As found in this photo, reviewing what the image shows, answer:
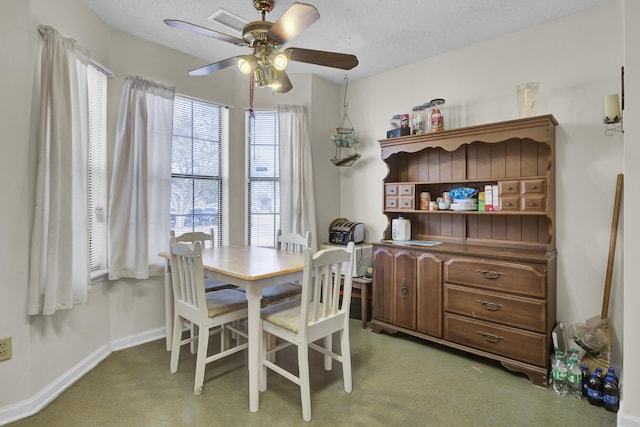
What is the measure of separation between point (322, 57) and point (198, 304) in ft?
5.73

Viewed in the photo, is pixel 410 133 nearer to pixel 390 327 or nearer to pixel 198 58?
pixel 390 327

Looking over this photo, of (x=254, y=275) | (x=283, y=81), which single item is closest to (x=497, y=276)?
(x=254, y=275)

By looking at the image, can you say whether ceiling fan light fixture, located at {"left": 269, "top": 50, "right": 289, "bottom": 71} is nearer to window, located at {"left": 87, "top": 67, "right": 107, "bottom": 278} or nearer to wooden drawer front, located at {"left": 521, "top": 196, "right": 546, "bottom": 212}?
window, located at {"left": 87, "top": 67, "right": 107, "bottom": 278}

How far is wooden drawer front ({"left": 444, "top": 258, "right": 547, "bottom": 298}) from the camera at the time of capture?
7.53 feet

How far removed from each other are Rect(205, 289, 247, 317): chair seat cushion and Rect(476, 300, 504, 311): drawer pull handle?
5.80ft

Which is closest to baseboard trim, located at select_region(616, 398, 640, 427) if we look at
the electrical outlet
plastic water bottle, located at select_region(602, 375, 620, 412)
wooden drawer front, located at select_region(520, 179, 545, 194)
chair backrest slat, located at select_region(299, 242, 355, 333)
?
plastic water bottle, located at select_region(602, 375, 620, 412)

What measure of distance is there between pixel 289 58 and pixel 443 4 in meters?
1.29

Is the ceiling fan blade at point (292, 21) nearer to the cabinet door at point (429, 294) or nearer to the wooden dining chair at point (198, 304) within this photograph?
the wooden dining chair at point (198, 304)

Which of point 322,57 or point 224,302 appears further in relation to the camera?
point 224,302

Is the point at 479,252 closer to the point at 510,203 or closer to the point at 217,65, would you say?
the point at 510,203

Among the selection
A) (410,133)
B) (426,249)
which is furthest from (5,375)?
(410,133)

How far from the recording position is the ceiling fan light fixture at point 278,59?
194 cm

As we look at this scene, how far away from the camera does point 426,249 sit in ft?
9.23

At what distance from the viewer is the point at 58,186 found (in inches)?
80.2
